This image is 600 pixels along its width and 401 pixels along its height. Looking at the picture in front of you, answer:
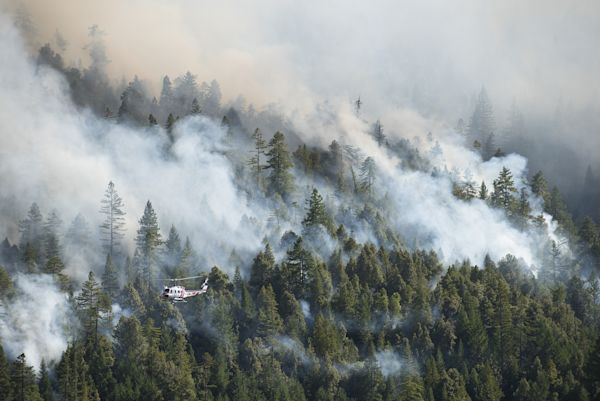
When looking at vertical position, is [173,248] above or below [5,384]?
above

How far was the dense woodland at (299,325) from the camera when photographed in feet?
547

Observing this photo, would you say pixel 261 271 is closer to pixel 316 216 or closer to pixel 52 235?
pixel 316 216

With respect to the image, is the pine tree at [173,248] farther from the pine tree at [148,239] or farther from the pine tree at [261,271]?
the pine tree at [261,271]

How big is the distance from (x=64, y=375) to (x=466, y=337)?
54.4 metres

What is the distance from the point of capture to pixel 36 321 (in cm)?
17012

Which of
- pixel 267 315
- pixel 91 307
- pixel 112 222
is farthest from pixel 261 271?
pixel 112 222

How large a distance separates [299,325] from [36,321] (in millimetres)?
34024

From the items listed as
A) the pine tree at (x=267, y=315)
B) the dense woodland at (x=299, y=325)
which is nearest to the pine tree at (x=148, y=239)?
the dense woodland at (x=299, y=325)

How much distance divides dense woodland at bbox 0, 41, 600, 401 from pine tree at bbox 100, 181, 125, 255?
0.41 meters

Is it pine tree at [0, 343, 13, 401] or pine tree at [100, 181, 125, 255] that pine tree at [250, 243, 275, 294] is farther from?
pine tree at [0, 343, 13, 401]

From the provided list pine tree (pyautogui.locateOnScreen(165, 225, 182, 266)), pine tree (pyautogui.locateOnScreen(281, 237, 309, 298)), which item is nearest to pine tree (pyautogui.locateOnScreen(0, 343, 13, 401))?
pine tree (pyautogui.locateOnScreen(165, 225, 182, 266))

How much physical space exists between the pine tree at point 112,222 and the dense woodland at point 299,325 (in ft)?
1.33

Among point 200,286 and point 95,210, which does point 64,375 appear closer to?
point 200,286

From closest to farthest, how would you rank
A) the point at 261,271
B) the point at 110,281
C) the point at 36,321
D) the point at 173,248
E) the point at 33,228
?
the point at 36,321, the point at 110,281, the point at 261,271, the point at 173,248, the point at 33,228
